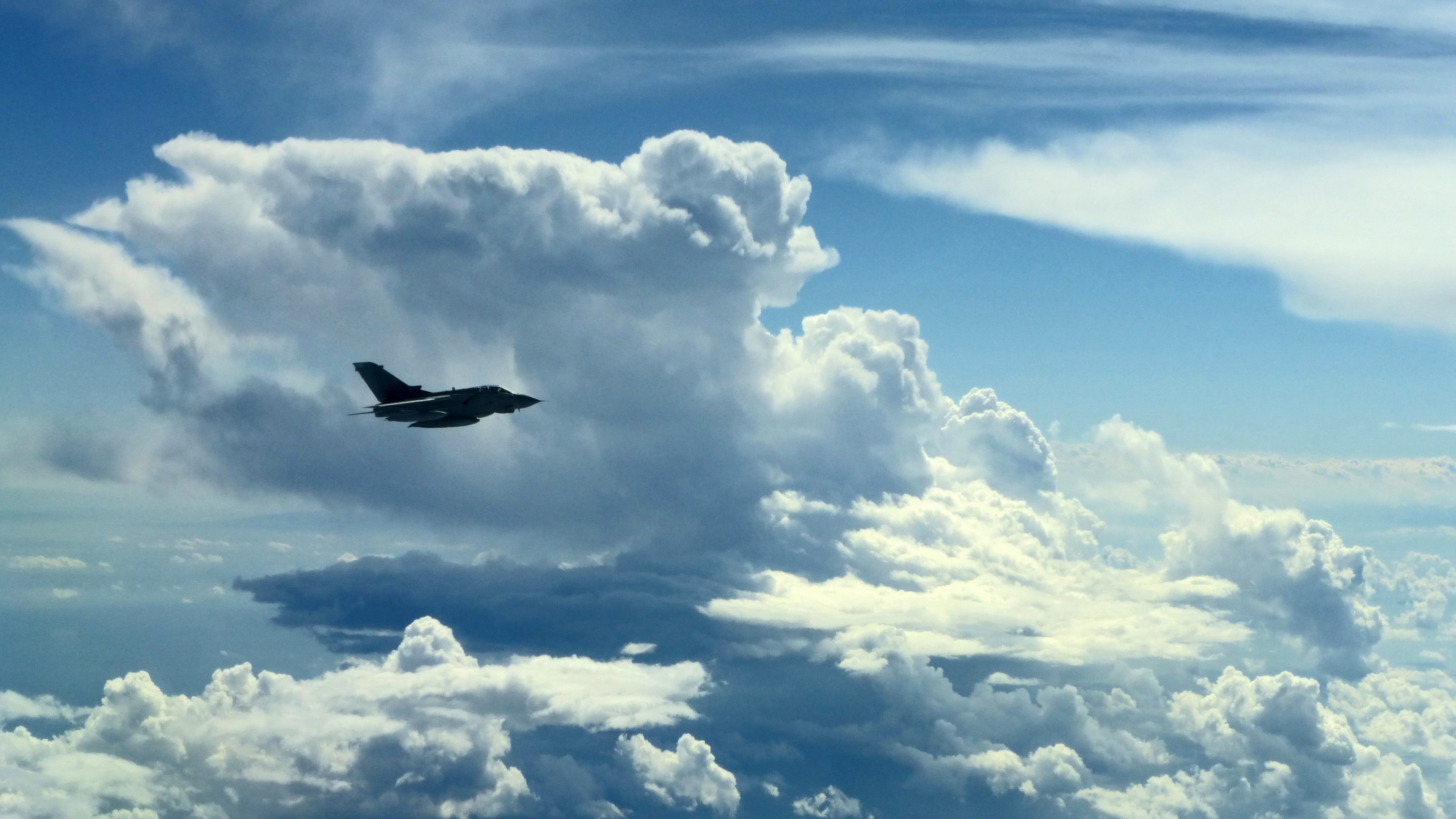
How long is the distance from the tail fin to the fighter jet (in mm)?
187

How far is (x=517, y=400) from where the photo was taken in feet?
437

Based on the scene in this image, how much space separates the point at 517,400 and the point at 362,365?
84.0 feet

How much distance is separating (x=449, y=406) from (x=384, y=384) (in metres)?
16.0

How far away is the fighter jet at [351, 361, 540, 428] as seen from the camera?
12544 cm

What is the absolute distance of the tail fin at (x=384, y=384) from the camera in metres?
136

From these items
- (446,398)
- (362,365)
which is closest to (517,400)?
(446,398)

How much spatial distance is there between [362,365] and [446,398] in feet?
59.7

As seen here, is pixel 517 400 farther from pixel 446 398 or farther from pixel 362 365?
pixel 362 365

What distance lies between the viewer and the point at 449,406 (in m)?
128

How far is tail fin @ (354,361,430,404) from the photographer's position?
136000 mm

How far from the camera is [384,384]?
136500mm

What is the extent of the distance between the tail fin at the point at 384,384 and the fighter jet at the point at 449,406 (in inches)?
7.3

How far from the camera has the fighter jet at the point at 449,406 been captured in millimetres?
125438
